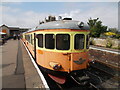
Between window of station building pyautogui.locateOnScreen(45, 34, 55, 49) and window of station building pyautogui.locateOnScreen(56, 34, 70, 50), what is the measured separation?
26 centimetres

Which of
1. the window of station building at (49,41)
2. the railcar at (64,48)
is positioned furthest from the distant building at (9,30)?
the railcar at (64,48)

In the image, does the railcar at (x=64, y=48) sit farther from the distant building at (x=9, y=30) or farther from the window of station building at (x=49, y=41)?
the distant building at (x=9, y=30)

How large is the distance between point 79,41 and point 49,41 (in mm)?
1520

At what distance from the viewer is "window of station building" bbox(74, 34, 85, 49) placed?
16.3ft

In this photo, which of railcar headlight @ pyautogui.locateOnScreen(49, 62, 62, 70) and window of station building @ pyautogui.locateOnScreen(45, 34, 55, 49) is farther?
window of station building @ pyautogui.locateOnScreen(45, 34, 55, 49)

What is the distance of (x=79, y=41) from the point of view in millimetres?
5098

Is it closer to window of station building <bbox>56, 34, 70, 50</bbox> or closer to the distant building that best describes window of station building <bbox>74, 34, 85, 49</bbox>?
window of station building <bbox>56, 34, 70, 50</bbox>

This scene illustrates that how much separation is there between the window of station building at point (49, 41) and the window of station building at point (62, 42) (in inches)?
10.3

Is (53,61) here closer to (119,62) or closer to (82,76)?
(82,76)

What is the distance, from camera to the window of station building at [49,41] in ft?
16.5

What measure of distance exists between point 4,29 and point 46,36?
50741mm

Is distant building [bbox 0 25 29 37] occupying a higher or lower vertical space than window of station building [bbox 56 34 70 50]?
higher

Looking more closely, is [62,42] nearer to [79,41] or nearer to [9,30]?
[79,41]

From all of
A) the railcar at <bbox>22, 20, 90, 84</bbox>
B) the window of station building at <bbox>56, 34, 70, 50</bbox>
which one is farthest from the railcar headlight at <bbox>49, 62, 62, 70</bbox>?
the window of station building at <bbox>56, 34, 70, 50</bbox>
